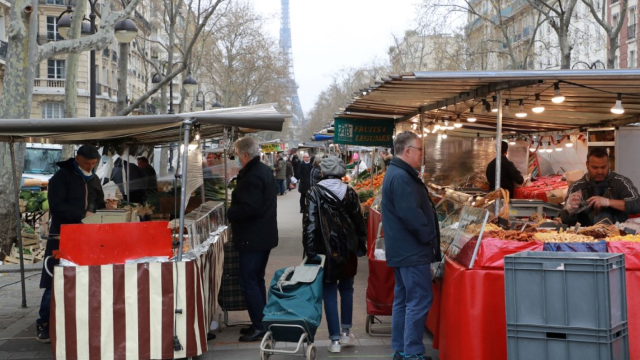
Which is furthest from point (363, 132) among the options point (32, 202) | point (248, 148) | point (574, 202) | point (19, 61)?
point (32, 202)

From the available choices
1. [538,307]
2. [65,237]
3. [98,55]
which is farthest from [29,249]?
[98,55]

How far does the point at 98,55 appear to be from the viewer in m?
54.1

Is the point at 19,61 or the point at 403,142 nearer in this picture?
the point at 403,142

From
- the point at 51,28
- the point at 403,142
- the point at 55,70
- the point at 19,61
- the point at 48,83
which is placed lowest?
the point at 403,142

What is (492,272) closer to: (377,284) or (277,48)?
(377,284)

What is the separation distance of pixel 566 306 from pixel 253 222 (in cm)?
313

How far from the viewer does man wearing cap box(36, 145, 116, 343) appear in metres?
7.15

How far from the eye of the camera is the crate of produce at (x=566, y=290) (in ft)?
15.2

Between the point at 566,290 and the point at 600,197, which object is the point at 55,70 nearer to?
the point at 600,197

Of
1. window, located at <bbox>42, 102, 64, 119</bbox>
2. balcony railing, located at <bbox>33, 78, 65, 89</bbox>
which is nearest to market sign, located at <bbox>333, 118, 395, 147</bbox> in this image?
window, located at <bbox>42, 102, 64, 119</bbox>

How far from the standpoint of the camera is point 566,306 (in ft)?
15.4

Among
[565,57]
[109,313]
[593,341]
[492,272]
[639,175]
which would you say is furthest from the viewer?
[565,57]

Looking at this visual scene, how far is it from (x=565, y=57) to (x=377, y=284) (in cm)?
1789

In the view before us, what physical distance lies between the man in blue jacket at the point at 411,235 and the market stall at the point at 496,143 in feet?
0.68
